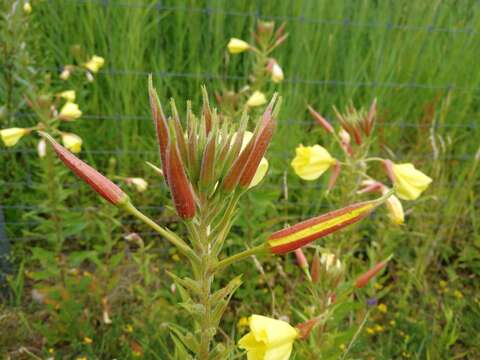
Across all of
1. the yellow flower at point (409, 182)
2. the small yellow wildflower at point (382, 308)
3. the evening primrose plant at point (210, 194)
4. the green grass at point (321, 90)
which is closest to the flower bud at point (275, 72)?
the green grass at point (321, 90)

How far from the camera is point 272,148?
2.62 m

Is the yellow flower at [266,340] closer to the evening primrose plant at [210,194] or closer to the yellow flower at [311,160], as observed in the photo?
the evening primrose plant at [210,194]

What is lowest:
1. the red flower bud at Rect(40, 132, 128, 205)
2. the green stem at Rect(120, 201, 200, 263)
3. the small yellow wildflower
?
the small yellow wildflower

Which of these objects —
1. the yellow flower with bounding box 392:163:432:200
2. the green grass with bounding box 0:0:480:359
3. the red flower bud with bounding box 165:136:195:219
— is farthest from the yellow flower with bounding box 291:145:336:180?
the red flower bud with bounding box 165:136:195:219

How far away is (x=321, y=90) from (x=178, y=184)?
8.00 feet

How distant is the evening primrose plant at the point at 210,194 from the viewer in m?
0.70

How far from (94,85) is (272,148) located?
101 centimetres

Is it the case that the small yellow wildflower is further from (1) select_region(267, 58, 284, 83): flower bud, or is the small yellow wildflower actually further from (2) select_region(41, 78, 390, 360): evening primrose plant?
(2) select_region(41, 78, 390, 360): evening primrose plant

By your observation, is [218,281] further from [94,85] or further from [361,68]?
[361,68]

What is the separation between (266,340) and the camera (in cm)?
79

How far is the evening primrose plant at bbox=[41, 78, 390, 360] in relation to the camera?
70 centimetres

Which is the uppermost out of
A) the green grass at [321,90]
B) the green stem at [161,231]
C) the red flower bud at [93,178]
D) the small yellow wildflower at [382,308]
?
the red flower bud at [93,178]

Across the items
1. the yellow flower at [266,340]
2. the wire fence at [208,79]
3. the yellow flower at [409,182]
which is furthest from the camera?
the wire fence at [208,79]

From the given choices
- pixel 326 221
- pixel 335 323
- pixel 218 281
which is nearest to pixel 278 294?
pixel 218 281
